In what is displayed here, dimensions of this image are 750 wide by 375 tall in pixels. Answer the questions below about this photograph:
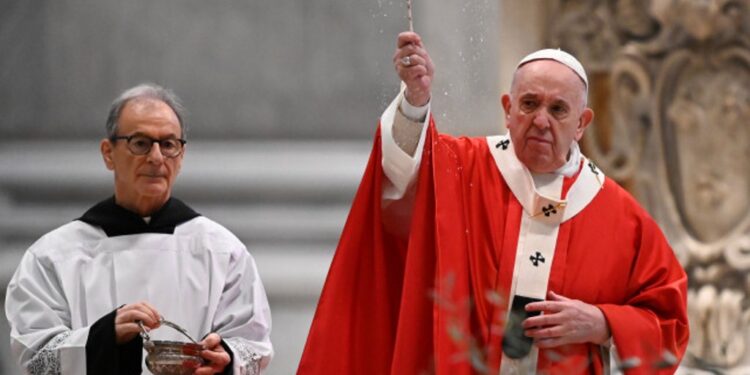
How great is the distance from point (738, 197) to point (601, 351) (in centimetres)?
196

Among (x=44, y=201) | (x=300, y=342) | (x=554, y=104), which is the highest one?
(x=554, y=104)

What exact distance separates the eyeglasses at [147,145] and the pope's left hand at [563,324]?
998mm

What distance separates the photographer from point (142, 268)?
4.81 metres

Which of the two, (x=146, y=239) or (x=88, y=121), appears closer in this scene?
(x=146, y=239)

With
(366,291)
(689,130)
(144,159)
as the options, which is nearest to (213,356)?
(366,291)

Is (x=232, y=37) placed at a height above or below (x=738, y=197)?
above

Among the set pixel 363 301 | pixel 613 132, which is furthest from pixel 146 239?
pixel 613 132

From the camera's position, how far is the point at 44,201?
6.38 m

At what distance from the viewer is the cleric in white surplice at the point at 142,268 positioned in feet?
15.1

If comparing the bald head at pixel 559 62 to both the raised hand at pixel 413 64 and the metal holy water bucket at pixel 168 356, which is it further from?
the metal holy water bucket at pixel 168 356

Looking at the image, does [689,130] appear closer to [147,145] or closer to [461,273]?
[461,273]

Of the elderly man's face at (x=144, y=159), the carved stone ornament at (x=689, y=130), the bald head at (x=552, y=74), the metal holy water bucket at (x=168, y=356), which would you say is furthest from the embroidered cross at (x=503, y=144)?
the carved stone ornament at (x=689, y=130)

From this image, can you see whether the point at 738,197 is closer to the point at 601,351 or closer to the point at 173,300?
the point at 601,351

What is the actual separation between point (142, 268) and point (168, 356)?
448 millimetres
